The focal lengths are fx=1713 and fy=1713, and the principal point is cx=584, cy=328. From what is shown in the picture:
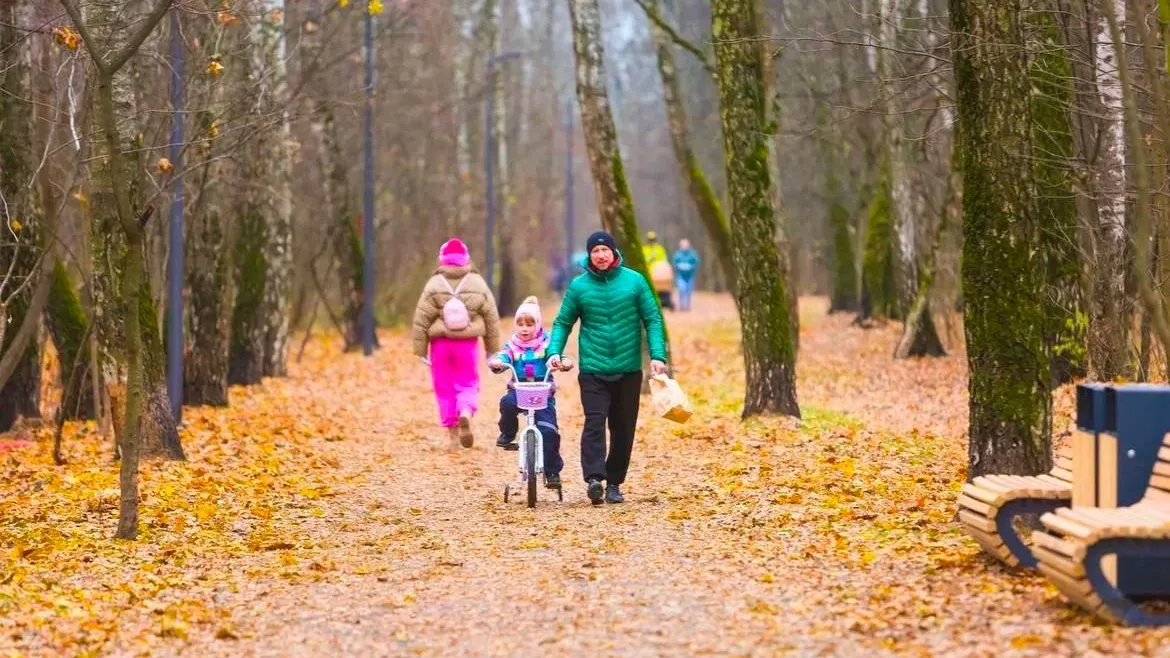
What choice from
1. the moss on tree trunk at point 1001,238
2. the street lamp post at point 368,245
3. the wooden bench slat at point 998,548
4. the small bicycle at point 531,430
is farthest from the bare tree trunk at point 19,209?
the street lamp post at point 368,245

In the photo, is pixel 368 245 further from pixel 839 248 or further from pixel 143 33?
pixel 143 33

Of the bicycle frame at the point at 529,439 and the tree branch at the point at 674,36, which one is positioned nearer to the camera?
the bicycle frame at the point at 529,439

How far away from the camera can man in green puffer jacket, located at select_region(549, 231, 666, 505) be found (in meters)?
11.9

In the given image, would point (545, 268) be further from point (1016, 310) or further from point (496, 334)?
point (1016, 310)

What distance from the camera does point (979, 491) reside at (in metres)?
8.63

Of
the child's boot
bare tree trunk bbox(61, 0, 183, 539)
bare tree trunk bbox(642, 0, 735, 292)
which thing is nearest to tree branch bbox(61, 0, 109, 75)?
bare tree trunk bbox(61, 0, 183, 539)

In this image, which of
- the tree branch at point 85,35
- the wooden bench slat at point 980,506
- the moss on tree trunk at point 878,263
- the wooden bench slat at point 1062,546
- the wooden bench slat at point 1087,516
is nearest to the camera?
the wooden bench slat at point 1062,546

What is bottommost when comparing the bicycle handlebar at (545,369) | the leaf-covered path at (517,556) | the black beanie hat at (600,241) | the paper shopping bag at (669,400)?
the leaf-covered path at (517,556)

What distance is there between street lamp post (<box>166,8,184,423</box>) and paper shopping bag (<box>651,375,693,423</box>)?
20.4ft

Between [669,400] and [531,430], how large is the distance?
1.01m

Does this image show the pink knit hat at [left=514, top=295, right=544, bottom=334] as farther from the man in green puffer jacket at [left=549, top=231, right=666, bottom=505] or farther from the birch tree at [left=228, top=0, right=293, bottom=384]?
the birch tree at [left=228, top=0, right=293, bottom=384]

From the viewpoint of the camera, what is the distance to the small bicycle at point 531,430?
1206 centimetres

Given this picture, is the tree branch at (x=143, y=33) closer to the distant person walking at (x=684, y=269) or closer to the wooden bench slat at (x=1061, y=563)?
the wooden bench slat at (x=1061, y=563)

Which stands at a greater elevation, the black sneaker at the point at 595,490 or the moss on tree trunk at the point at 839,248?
the moss on tree trunk at the point at 839,248
